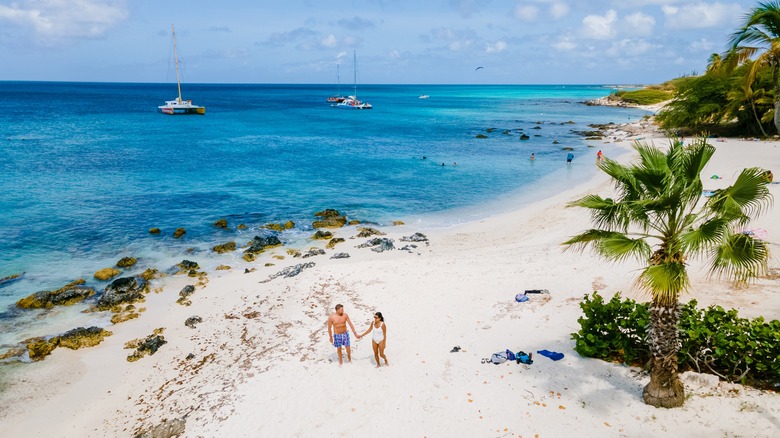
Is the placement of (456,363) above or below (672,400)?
→ below

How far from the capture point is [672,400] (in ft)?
27.4

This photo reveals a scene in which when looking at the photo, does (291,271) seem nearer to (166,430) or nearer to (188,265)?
(188,265)

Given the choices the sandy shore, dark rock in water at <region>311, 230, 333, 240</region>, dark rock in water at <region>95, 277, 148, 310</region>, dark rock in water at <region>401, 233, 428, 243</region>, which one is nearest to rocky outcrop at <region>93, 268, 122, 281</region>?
dark rock in water at <region>95, 277, 148, 310</region>

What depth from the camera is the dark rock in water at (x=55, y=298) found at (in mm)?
17047

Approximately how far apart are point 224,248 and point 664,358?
20046 mm

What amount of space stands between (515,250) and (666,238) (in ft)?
40.4

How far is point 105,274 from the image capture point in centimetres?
1959

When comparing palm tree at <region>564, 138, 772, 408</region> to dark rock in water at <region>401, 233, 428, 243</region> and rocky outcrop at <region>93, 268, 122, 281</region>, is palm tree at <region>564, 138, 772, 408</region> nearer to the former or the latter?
dark rock in water at <region>401, 233, 428, 243</region>

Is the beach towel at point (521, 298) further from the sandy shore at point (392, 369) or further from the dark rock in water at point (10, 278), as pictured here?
the dark rock in water at point (10, 278)

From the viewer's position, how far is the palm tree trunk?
772 cm

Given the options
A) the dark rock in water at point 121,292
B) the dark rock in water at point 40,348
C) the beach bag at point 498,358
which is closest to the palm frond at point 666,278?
the beach bag at point 498,358

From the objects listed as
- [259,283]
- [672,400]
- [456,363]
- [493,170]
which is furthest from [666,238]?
[493,170]

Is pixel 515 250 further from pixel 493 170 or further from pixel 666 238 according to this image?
pixel 493 170

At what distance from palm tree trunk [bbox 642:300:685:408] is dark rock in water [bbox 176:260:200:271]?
18345 mm
